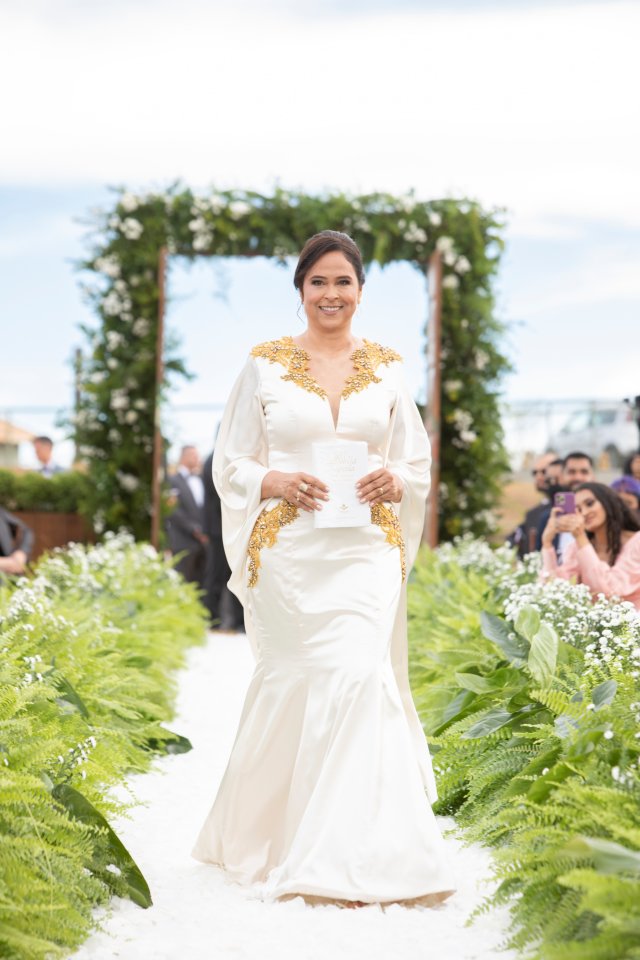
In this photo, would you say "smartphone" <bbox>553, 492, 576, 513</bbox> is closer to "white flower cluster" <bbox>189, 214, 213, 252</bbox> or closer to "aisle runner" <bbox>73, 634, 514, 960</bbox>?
"aisle runner" <bbox>73, 634, 514, 960</bbox>

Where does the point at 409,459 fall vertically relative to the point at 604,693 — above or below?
above

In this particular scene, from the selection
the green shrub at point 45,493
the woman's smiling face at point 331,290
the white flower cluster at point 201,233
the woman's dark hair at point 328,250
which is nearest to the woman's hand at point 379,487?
the woman's smiling face at point 331,290

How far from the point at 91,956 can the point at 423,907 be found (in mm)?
1140

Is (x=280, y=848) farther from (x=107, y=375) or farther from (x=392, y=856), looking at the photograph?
(x=107, y=375)

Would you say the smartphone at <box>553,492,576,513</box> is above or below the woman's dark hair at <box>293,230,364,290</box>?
below

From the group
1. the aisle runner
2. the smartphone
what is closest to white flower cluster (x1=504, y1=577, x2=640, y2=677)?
the smartphone

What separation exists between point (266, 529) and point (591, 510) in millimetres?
3167

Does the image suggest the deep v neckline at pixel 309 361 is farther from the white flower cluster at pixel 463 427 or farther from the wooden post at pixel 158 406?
the white flower cluster at pixel 463 427

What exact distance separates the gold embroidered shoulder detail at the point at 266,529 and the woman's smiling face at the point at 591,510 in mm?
3103

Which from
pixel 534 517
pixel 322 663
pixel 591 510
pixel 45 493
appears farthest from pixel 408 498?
pixel 45 493

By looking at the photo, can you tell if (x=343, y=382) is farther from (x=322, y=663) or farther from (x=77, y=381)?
(x=77, y=381)

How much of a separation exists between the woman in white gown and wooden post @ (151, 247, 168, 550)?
392 inches

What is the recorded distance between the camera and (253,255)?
15312 mm

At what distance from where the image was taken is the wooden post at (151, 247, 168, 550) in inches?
591
